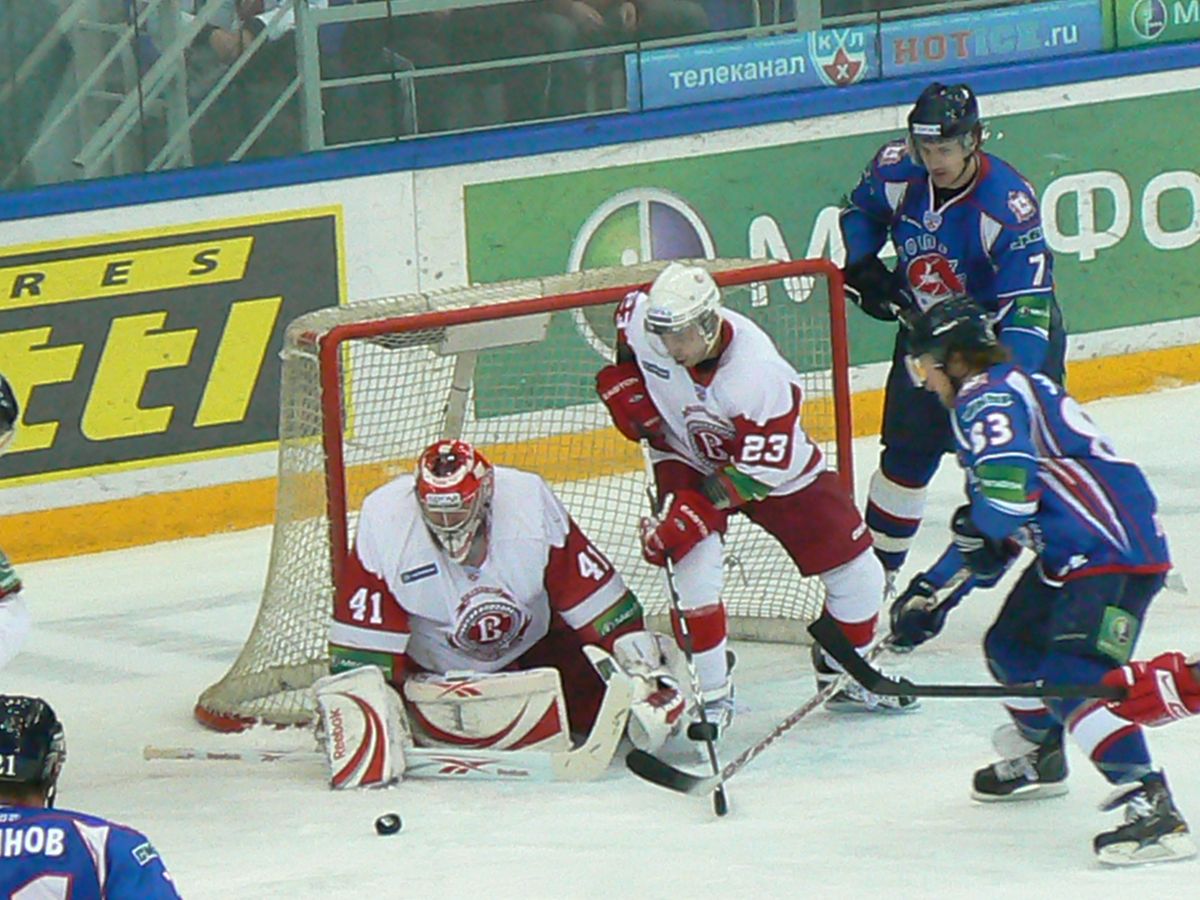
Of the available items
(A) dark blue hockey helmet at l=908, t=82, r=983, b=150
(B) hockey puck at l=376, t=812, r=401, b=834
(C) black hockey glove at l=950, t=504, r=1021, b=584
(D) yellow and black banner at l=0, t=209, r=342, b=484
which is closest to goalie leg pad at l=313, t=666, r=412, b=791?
(B) hockey puck at l=376, t=812, r=401, b=834

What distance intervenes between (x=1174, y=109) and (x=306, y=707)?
13.0 feet

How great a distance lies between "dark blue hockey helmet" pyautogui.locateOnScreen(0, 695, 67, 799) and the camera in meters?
2.79

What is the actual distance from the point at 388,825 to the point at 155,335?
106 inches

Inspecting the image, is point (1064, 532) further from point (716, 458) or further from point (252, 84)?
point (252, 84)

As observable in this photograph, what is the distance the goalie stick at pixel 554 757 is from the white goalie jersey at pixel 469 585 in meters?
0.13

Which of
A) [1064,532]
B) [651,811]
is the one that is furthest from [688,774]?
[1064,532]

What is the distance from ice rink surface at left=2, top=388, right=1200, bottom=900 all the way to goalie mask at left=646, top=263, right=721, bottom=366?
2.65 feet

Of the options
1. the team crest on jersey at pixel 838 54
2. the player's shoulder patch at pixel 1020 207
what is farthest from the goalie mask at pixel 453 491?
the team crest on jersey at pixel 838 54

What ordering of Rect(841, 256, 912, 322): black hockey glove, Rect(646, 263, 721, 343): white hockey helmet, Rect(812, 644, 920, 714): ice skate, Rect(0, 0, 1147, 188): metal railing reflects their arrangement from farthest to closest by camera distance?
1. Rect(0, 0, 1147, 188): metal railing
2. Rect(841, 256, 912, 322): black hockey glove
3. Rect(812, 644, 920, 714): ice skate
4. Rect(646, 263, 721, 343): white hockey helmet

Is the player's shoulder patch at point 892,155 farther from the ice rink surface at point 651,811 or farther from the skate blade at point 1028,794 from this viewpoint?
the skate blade at point 1028,794

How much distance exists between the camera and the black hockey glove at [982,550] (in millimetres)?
4113

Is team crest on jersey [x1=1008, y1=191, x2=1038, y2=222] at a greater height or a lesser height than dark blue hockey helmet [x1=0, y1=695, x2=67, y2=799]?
greater

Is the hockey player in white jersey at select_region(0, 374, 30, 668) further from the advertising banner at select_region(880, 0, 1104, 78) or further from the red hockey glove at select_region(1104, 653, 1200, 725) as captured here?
the advertising banner at select_region(880, 0, 1104, 78)

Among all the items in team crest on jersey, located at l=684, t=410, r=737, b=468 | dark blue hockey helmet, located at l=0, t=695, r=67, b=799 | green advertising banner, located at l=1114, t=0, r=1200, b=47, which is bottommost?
dark blue hockey helmet, located at l=0, t=695, r=67, b=799
